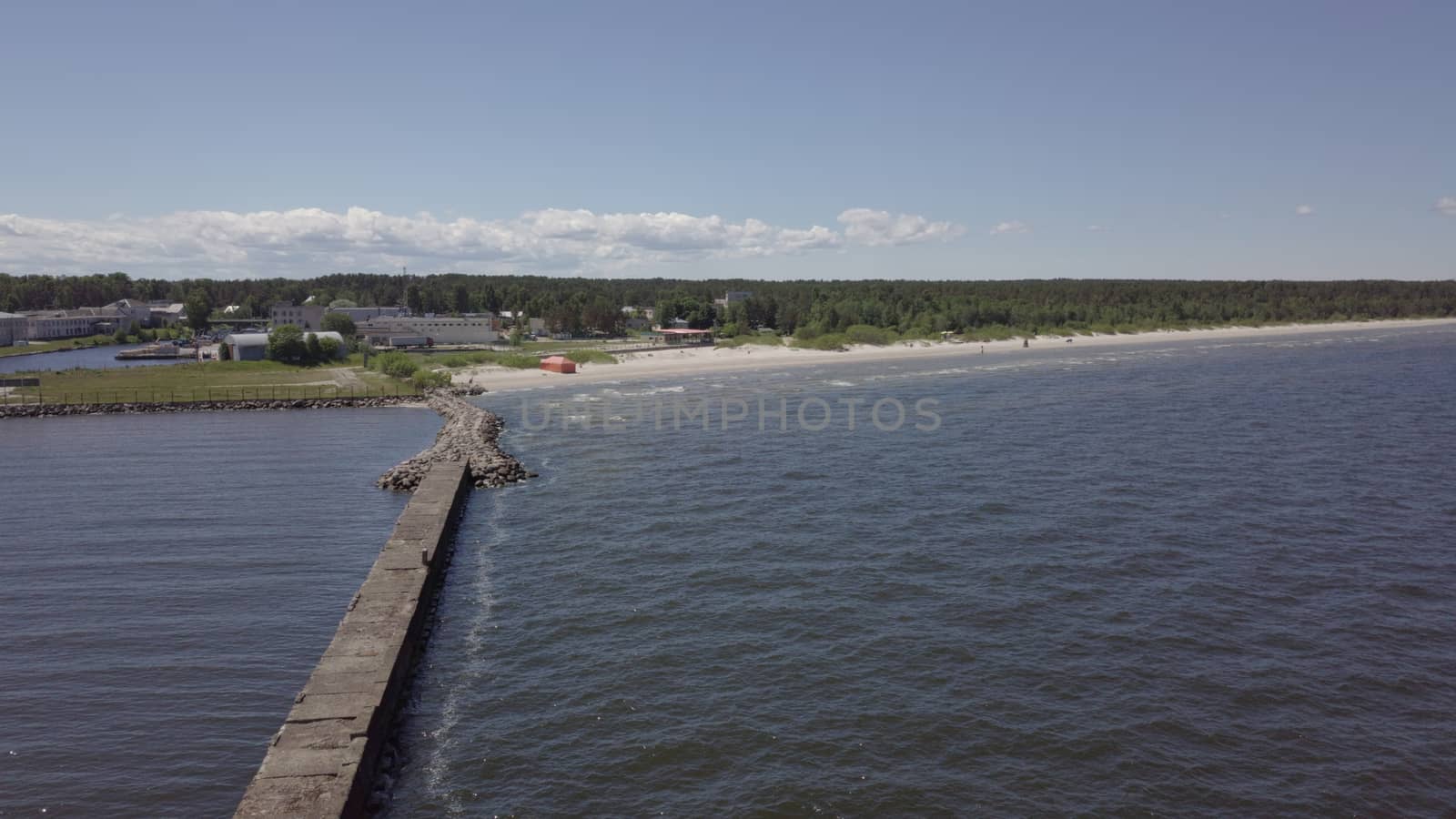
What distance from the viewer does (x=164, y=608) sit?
24.5m

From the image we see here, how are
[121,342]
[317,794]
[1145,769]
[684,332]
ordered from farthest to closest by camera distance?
[121,342] → [684,332] → [1145,769] → [317,794]

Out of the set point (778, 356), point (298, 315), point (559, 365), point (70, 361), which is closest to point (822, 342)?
point (778, 356)

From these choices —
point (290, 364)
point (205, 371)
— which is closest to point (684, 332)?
point (290, 364)

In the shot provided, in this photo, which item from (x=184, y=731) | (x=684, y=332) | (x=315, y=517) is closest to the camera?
(x=184, y=731)

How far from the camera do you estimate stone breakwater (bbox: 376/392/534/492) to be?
135 feet

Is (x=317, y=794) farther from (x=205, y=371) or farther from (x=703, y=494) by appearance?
(x=205, y=371)

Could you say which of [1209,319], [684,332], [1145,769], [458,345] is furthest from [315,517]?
[1209,319]

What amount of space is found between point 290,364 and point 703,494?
7676 cm

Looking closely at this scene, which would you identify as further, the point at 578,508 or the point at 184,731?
the point at 578,508

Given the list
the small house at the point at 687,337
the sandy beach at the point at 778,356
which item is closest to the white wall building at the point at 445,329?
the small house at the point at 687,337

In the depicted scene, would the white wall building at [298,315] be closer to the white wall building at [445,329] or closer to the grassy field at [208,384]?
the white wall building at [445,329]

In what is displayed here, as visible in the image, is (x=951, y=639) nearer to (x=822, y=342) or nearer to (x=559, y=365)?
(x=559, y=365)

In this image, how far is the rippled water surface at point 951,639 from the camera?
16172 millimetres

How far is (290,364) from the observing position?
99.2m
